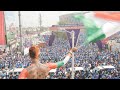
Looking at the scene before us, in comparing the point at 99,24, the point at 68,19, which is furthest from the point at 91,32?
the point at 68,19

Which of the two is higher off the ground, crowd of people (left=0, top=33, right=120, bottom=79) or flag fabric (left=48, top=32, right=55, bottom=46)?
flag fabric (left=48, top=32, right=55, bottom=46)

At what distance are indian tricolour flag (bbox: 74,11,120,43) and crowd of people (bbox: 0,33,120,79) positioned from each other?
17 cm

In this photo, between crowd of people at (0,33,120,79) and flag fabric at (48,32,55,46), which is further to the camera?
flag fabric at (48,32,55,46)

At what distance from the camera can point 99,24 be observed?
7.08 m

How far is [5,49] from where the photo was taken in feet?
22.6

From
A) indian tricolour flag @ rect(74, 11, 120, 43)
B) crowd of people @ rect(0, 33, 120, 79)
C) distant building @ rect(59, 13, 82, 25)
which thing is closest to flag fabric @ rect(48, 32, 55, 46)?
crowd of people @ rect(0, 33, 120, 79)

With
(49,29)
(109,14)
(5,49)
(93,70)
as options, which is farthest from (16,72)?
(109,14)

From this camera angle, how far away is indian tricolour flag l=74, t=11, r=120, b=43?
686cm

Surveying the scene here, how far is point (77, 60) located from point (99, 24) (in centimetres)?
89

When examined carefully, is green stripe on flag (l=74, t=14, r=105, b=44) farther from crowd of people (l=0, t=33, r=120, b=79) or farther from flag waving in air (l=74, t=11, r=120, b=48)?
crowd of people (l=0, t=33, r=120, b=79)

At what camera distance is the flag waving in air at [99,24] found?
6863mm

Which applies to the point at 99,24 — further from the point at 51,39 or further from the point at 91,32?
the point at 51,39

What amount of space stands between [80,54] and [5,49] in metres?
1.52
